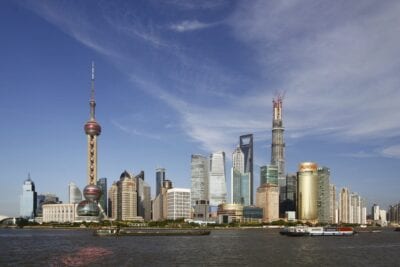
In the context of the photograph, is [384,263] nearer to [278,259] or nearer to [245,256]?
[278,259]

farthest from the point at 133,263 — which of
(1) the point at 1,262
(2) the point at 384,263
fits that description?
(2) the point at 384,263

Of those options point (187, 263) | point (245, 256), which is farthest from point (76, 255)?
point (245, 256)

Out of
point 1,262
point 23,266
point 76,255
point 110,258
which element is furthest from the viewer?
point 76,255

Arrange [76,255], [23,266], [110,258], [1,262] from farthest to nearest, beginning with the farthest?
[76,255], [110,258], [1,262], [23,266]

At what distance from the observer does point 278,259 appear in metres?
110

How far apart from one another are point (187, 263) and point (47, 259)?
32352mm

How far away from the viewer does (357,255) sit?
124188 millimetres

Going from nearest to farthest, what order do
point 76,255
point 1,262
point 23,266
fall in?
point 23,266 → point 1,262 → point 76,255

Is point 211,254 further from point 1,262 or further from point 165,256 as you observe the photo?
point 1,262

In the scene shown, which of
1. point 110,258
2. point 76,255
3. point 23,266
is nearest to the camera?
point 23,266

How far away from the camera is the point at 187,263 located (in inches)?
3986

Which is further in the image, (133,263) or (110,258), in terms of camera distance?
(110,258)

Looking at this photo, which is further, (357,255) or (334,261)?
(357,255)

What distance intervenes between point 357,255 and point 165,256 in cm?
4910
